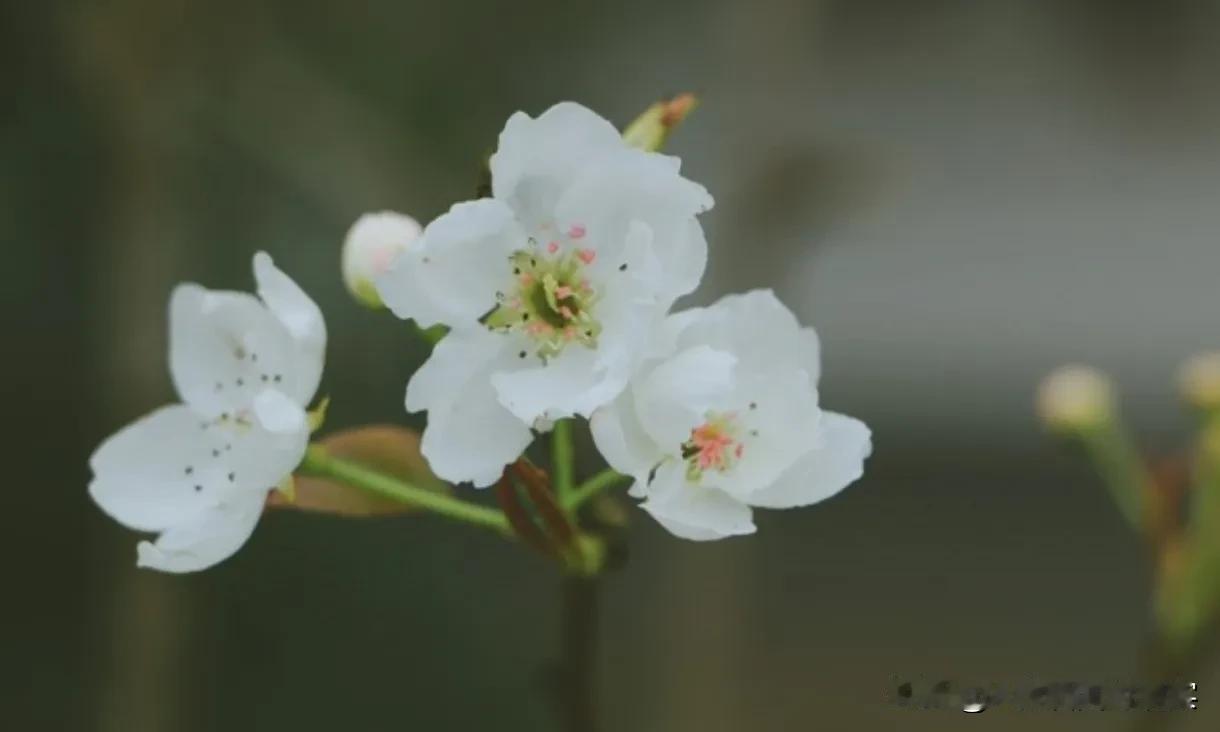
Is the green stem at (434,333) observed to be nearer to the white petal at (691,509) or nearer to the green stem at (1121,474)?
the white petal at (691,509)

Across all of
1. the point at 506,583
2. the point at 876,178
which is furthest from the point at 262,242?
the point at 876,178

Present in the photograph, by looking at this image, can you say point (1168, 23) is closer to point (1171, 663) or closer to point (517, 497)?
point (1171, 663)

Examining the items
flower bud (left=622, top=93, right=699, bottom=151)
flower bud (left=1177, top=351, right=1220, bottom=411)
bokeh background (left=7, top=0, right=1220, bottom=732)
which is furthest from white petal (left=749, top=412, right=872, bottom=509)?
bokeh background (left=7, top=0, right=1220, bottom=732)

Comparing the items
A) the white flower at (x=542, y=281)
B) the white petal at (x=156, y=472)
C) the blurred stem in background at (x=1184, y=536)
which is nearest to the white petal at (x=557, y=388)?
the white flower at (x=542, y=281)

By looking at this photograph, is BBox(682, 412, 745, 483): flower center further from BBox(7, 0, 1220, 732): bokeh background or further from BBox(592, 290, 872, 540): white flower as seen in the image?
BBox(7, 0, 1220, 732): bokeh background

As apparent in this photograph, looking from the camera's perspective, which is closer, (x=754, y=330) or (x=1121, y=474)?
(x=754, y=330)

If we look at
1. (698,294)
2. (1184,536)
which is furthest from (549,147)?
(698,294)

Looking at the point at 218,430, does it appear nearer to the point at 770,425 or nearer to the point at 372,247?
the point at 372,247
